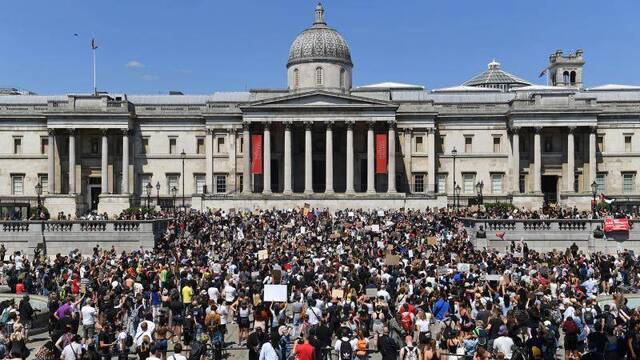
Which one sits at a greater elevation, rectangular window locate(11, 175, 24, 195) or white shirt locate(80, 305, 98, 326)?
rectangular window locate(11, 175, 24, 195)

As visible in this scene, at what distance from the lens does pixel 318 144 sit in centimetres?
7669

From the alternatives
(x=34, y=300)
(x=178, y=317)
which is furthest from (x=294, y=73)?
(x=178, y=317)

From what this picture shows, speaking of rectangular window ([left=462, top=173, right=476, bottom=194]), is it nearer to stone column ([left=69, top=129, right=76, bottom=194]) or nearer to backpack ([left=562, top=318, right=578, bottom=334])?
stone column ([left=69, top=129, right=76, bottom=194])

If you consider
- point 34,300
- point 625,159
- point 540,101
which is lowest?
point 34,300

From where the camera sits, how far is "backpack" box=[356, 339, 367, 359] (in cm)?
1758

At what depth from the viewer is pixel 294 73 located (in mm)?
77562

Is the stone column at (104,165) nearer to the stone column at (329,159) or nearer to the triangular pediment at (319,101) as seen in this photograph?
the triangular pediment at (319,101)

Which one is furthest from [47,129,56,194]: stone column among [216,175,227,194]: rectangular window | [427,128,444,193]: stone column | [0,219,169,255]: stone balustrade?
[427,128,444,193]: stone column

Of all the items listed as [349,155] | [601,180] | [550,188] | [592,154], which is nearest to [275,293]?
[349,155]

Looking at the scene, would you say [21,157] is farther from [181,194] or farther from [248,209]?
[248,209]

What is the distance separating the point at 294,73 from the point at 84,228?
36.7 meters

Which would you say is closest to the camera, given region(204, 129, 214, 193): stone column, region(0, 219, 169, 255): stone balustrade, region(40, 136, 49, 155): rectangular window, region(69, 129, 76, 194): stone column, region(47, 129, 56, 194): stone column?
region(0, 219, 169, 255): stone balustrade

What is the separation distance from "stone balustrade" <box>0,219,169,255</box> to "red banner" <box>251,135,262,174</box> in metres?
26.9

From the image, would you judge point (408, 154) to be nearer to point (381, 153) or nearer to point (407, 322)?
point (381, 153)
